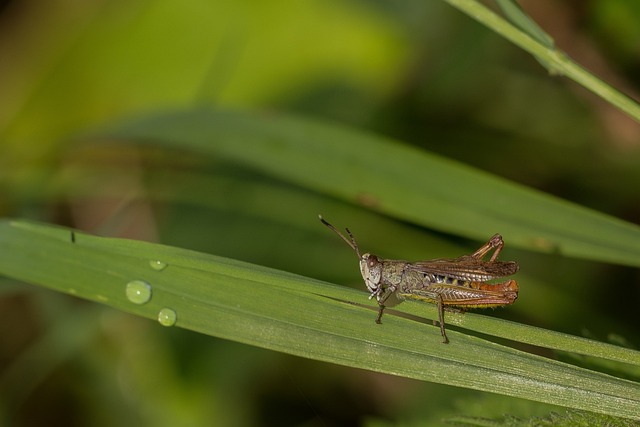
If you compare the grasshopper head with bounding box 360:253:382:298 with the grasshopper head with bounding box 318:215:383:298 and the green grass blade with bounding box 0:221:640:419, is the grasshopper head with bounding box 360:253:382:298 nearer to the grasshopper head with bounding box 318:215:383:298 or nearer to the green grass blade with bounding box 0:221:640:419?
the grasshopper head with bounding box 318:215:383:298

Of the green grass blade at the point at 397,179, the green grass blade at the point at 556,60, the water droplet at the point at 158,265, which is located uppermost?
the green grass blade at the point at 556,60

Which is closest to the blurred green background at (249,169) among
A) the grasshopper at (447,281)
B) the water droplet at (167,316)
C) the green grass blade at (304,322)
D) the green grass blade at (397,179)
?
the green grass blade at (397,179)

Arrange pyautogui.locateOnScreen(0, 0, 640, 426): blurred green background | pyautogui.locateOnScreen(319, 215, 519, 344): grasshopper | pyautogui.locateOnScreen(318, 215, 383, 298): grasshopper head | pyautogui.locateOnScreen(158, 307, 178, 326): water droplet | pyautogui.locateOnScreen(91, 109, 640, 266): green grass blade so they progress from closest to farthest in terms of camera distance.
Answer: pyautogui.locateOnScreen(158, 307, 178, 326): water droplet < pyautogui.locateOnScreen(319, 215, 519, 344): grasshopper < pyautogui.locateOnScreen(318, 215, 383, 298): grasshopper head < pyautogui.locateOnScreen(91, 109, 640, 266): green grass blade < pyautogui.locateOnScreen(0, 0, 640, 426): blurred green background

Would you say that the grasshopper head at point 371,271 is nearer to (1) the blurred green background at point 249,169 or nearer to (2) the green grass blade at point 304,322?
(2) the green grass blade at point 304,322

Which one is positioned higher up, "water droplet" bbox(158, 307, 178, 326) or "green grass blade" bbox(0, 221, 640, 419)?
"green grass blade" bbox(0, 221, 640, 419)

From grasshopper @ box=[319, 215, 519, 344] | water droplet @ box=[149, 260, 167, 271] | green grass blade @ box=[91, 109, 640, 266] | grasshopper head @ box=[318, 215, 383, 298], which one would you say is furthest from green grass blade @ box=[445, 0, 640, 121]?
water droplet @ box=[149, 260, 167, 271]

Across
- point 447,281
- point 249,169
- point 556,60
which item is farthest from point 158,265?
point 249,169
